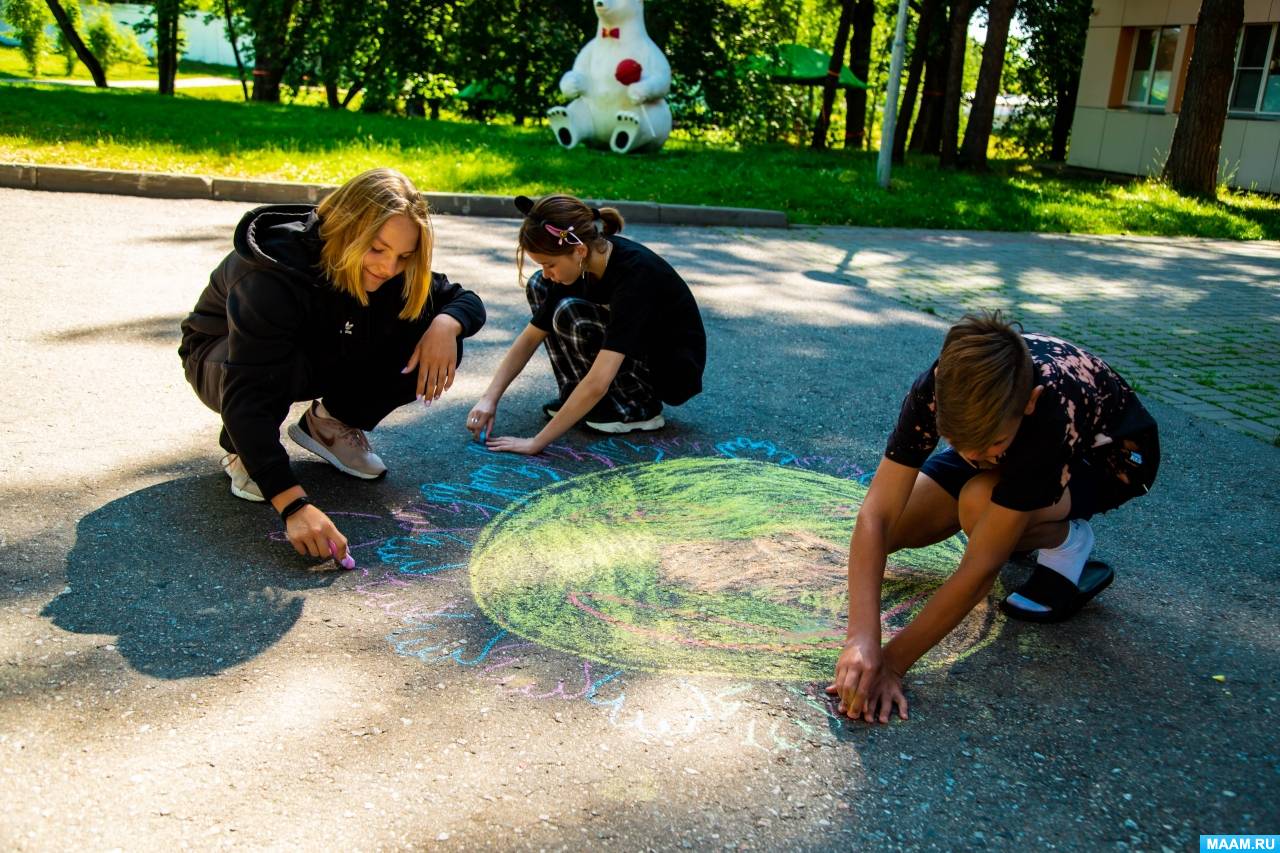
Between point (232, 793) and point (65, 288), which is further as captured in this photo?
point (65, 288)

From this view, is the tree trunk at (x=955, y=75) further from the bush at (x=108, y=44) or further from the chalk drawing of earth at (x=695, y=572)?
the bush at (x=108, y=44)

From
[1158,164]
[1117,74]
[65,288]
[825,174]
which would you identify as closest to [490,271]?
[65,288]

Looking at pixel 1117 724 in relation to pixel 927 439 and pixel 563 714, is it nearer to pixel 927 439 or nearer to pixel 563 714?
pixel 927 439

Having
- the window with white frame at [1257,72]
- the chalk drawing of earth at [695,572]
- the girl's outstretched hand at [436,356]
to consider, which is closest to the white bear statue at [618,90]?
the window with white frame at [1257,72]

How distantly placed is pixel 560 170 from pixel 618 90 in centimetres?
291

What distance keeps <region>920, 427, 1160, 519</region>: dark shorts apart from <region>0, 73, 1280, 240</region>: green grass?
6652 mm

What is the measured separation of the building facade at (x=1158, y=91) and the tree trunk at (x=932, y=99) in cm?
249

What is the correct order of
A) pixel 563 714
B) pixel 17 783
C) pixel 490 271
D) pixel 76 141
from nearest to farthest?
pixel 17 783, pixel 563 714, pixel 490 271, pixel 76 141

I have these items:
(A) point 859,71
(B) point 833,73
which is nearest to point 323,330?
(B) point 833,73

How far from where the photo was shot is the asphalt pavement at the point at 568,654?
193cm

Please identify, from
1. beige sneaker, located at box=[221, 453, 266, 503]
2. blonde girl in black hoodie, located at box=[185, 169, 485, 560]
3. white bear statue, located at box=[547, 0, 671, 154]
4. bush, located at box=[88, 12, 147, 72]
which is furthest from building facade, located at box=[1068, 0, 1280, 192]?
bush, located at box=[88, 12, 147, 72]

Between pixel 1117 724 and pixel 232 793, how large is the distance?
5.88 feet

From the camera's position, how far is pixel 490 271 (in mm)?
6289

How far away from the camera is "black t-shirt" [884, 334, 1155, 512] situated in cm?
215
